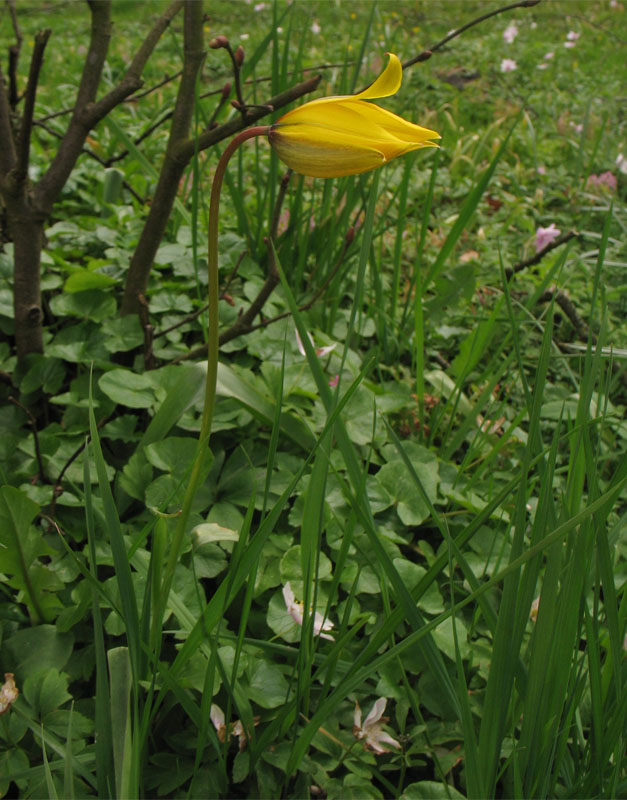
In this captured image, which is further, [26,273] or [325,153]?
[26,273]

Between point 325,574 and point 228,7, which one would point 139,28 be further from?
point 325,574

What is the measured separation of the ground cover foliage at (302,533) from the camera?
0.73 metres

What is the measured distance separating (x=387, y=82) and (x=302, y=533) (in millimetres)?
541

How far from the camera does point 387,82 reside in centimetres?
62

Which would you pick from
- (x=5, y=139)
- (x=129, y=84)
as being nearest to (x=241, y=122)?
(x=129, y=84)

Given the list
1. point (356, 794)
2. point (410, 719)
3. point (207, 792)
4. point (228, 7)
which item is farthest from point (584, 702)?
point (228, 7)

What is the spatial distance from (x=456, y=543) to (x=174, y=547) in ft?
1.08

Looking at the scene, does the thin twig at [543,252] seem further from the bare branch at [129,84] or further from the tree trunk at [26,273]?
the tree trunk at [26,273]

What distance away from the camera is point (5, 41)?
553 cm

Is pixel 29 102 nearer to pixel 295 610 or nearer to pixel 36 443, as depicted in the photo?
pixel 36 443

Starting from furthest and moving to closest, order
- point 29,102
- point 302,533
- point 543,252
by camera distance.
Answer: point 543,252 → point 29,102 → point 302,533

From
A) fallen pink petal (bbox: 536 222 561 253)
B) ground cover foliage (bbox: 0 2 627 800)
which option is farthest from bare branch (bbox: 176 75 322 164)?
fallen pink petal (bbox: 536 222 561 253)

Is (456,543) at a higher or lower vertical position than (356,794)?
higher

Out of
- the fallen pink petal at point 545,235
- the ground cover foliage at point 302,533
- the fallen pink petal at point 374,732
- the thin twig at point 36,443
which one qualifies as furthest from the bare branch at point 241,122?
the fallen pink petal at point 545,235
